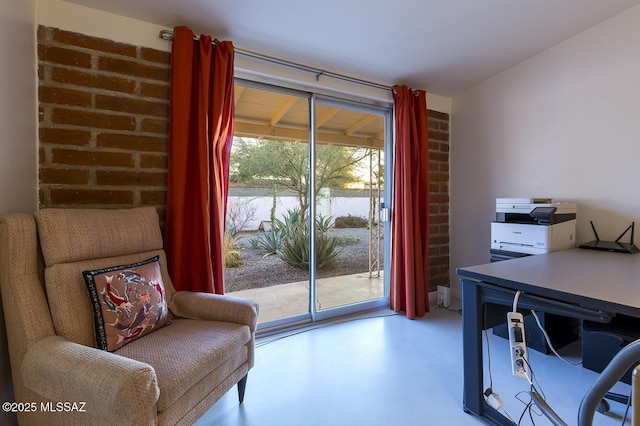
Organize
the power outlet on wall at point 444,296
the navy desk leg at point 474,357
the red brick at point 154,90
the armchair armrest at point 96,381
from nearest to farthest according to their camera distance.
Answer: the armchair armrest at point 96,381, the navy desk leg at point 474,357, the red brick at point 154,90, the power outlet on wall at point 444,296

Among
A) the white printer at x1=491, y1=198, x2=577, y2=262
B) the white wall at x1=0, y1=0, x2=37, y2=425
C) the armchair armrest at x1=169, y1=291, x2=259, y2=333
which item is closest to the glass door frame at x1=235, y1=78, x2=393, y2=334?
the armchair armrest at x1=169, y1=291, x2=259, y2=333

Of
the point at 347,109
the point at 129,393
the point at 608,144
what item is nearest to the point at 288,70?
the point at 347,109

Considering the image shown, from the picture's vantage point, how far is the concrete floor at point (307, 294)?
2639 millimetres

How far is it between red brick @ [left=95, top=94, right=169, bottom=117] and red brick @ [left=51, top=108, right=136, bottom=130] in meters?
0.05

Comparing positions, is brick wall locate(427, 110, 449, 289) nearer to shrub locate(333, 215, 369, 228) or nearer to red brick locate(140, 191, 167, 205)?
shrub locate(333, 215, 369, 228)

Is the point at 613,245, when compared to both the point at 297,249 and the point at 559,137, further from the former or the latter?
the point at 297,249

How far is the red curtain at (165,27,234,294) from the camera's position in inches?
75.0

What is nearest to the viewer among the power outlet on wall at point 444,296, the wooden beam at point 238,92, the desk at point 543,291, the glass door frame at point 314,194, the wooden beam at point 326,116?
the desk at point 543,291

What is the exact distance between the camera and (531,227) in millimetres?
2172

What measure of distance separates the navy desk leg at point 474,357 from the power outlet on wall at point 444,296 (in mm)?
1609

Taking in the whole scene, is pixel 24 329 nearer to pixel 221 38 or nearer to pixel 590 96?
pixel 221 38

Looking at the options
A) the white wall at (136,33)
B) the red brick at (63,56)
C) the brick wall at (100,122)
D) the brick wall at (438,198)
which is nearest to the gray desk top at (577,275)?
the brick wall at (438,198)

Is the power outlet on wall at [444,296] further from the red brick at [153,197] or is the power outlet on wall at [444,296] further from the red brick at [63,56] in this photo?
the red brick at [63,56]

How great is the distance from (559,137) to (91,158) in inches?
131
